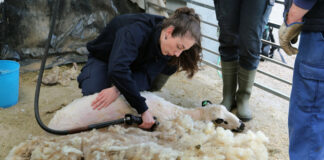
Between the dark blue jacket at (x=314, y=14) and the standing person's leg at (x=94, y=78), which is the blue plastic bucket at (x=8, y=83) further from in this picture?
the dark blue jacket at (x=314, y=14)

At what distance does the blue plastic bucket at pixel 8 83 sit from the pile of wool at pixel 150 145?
3.24ft

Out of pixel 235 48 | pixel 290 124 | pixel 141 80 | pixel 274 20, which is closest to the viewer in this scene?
pixel 290 124

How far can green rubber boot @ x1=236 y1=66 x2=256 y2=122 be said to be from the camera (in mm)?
2066

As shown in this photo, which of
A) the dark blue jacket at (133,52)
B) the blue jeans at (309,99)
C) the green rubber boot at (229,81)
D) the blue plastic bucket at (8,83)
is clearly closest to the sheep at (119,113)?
the dark blue jacket at (133,52)

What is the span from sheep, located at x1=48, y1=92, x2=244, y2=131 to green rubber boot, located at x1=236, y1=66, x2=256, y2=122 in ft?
1.11

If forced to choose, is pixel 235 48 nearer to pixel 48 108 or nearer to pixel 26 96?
pixel 48 108

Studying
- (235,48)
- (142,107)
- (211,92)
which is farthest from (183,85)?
(142,107)

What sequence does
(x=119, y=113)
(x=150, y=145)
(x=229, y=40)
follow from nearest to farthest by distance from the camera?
(x=150, y=145) < (x=119, y=113) < (x=229, y=40)

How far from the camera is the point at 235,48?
2117mm

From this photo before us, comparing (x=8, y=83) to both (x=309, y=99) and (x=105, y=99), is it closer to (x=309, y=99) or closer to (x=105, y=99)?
(x=105, y=99)

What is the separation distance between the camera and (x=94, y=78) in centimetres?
182

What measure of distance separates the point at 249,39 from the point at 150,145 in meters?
1.07

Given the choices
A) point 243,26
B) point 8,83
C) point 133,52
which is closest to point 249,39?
point 243,26

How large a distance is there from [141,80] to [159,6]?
1471 mm
